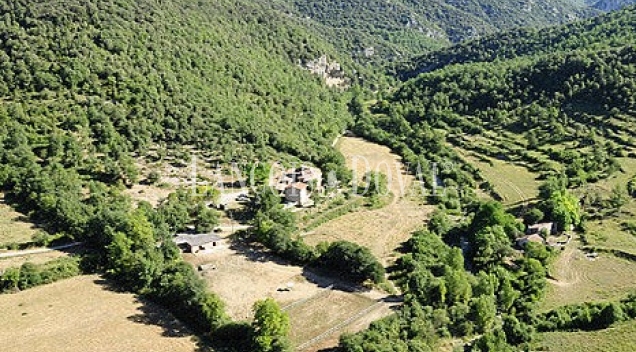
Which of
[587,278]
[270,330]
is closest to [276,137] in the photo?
[587,278]

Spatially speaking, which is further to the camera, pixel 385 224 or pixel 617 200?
pixel 617 200

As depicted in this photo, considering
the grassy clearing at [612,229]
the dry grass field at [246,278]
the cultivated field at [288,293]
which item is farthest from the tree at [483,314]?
the grassy clearing at [612,229]

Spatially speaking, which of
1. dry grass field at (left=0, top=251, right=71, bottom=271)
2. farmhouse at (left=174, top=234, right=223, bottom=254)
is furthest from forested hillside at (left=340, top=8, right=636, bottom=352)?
dry grass field at (left=0, top=251, right=71, bottom=271)

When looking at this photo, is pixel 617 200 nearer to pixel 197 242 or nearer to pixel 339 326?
pixel 339 326

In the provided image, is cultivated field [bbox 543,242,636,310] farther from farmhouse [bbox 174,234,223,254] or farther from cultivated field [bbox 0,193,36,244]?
cultivated field [bbox 0,193,36,244]

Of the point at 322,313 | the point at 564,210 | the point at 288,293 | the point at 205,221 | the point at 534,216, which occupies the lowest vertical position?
the point at 322,313

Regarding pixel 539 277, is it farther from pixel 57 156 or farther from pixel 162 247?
pixel 57 156
